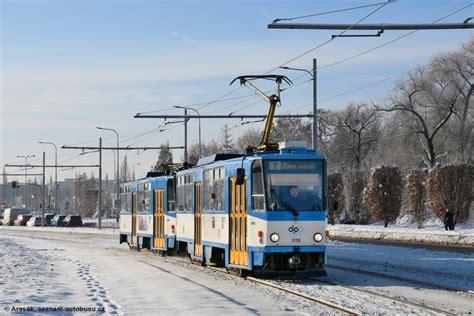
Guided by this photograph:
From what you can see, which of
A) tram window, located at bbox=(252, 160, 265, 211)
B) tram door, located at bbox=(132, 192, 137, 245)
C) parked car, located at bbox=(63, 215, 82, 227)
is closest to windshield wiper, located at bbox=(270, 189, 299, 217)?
tram window, located at bbox=(252, 160, 265, 211)

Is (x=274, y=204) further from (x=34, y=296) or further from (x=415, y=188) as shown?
(x=415, y=188)

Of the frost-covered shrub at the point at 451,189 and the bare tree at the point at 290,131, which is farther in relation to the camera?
the bare tree at the point at 290,131

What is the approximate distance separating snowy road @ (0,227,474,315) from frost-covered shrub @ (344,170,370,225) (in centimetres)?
3169

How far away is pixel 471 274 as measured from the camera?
71.1 ft

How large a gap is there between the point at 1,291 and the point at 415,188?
3908 centimetres

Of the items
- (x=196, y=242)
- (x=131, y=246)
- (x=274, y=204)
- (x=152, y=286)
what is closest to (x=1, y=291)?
(x=152, y=286)

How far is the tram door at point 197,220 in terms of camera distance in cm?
2586

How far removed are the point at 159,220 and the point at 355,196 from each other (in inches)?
1186

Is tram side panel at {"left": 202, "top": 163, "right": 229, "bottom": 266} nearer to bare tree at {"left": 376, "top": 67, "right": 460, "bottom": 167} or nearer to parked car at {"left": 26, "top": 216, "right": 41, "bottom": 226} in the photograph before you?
bare tree at {"left": 376, "top": 67, "right": 460, "bottom": 167}

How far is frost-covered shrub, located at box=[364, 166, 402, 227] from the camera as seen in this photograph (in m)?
54.4

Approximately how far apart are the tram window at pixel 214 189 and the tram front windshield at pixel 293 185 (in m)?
3.17

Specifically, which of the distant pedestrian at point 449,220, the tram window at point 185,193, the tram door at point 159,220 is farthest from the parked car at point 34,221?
the tram window at point 185,193

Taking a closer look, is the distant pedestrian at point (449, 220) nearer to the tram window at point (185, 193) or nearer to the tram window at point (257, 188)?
the tram window at point (185, 193)

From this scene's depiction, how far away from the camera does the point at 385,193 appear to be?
54.3 m
